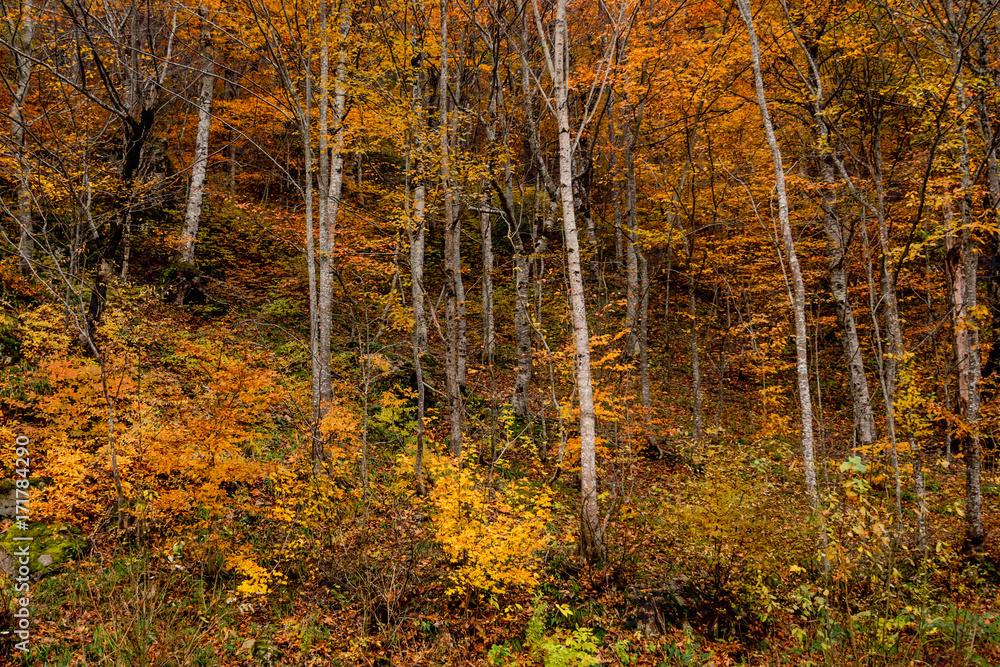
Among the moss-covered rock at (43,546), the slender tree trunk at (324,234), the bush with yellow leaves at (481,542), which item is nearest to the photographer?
the moss-covered rock at (43,546)

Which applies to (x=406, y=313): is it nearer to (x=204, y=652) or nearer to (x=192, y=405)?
(x=192, y=405)

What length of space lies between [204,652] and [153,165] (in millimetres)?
14948

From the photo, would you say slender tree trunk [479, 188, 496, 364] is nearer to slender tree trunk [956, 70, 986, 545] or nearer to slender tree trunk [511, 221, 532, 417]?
slender tree trunk [511, 221, 532, 417]

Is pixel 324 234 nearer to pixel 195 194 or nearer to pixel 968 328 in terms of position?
pixel 195 194

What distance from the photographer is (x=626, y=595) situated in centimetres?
623

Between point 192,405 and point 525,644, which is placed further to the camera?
point 192,405

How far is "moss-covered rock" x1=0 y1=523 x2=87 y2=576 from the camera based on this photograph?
16.9 ft

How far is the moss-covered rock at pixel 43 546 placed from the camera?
514 cm

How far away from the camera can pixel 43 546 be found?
215 inches

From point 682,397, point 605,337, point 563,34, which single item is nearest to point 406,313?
point 605,337

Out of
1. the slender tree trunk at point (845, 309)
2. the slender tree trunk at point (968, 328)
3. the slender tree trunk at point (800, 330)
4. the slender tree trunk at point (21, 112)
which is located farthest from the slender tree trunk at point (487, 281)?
the slender tree trunk at point (21, 112)

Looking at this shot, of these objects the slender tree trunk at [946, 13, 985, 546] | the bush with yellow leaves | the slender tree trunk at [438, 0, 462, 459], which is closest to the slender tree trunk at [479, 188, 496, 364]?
the slender tree trunk at [438, 0, 462, 459]

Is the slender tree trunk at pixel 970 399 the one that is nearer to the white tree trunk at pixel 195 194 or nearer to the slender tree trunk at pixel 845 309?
the slender tree trunk at pixel 845 309

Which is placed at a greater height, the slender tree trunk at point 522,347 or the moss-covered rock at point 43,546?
the slender tree trunk at point 522,347
